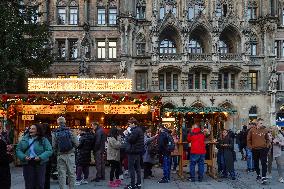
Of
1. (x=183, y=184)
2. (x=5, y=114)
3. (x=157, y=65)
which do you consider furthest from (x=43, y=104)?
(x=157, y=65)

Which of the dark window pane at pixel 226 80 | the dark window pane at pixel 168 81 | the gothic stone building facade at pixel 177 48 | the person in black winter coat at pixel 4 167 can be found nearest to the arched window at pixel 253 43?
the gothic stone building facade at pixel 177 48

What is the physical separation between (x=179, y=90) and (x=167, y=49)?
489 centimetres

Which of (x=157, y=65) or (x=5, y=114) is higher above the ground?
(x=157, y=65)

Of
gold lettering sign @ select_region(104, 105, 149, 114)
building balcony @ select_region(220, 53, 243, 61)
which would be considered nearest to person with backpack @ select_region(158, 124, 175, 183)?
gold lettering sign @ select_region(104, 105, 149, 114)

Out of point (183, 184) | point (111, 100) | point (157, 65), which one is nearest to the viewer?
point (183, 184)

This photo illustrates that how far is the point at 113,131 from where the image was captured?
54.5 feet

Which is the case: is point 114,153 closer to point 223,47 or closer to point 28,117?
point 28,117

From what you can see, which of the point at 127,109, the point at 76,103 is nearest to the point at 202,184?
the point at 127,109

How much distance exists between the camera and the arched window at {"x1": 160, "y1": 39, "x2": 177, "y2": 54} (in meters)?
51.1

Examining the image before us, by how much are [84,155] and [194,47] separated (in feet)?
118

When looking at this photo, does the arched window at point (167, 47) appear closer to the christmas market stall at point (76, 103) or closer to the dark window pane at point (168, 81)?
the dark window pane at point (168, 81)

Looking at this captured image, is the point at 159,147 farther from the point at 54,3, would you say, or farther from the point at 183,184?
the point at 54,3

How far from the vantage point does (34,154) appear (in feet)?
36.3

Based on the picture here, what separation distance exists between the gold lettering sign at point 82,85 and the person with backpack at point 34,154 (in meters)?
12.7
